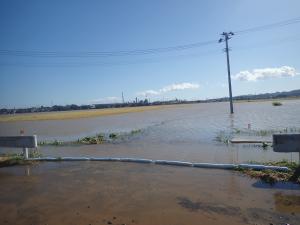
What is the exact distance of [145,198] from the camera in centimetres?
746

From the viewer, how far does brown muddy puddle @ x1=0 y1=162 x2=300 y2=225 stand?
6.21 m

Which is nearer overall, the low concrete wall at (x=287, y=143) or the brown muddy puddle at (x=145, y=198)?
the brown muddy puddle at (x=145, y=198)

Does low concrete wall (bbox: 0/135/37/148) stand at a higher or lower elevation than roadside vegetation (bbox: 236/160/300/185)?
higher

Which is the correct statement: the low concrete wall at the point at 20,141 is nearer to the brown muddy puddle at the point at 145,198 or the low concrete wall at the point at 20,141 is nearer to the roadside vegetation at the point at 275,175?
the brown muddy puddle at the point at 145,198

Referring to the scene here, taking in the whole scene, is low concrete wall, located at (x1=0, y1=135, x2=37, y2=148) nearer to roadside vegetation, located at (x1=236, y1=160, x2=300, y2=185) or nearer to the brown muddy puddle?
the brown muddy puddle

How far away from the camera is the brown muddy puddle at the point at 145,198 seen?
20.4 feet

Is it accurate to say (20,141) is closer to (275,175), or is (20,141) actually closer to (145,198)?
(145,198)

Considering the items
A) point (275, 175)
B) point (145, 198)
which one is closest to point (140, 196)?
point (145, 198)

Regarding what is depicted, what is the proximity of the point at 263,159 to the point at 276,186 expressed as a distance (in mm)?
4011

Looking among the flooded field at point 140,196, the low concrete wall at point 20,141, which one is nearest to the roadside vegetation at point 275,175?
the flooded field at point 140,196


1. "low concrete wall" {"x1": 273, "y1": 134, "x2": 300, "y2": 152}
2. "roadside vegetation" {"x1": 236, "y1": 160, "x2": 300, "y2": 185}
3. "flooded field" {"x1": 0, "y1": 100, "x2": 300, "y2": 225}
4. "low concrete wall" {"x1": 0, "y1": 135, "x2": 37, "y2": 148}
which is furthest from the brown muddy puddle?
"low concrete wall" {"x1": 0, "y1": 135, "x2": 37, "y2": 148}

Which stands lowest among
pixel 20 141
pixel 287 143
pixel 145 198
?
pixel 145 198

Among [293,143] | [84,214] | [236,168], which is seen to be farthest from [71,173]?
[293,143]

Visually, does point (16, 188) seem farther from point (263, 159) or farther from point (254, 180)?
point (263, 159)
